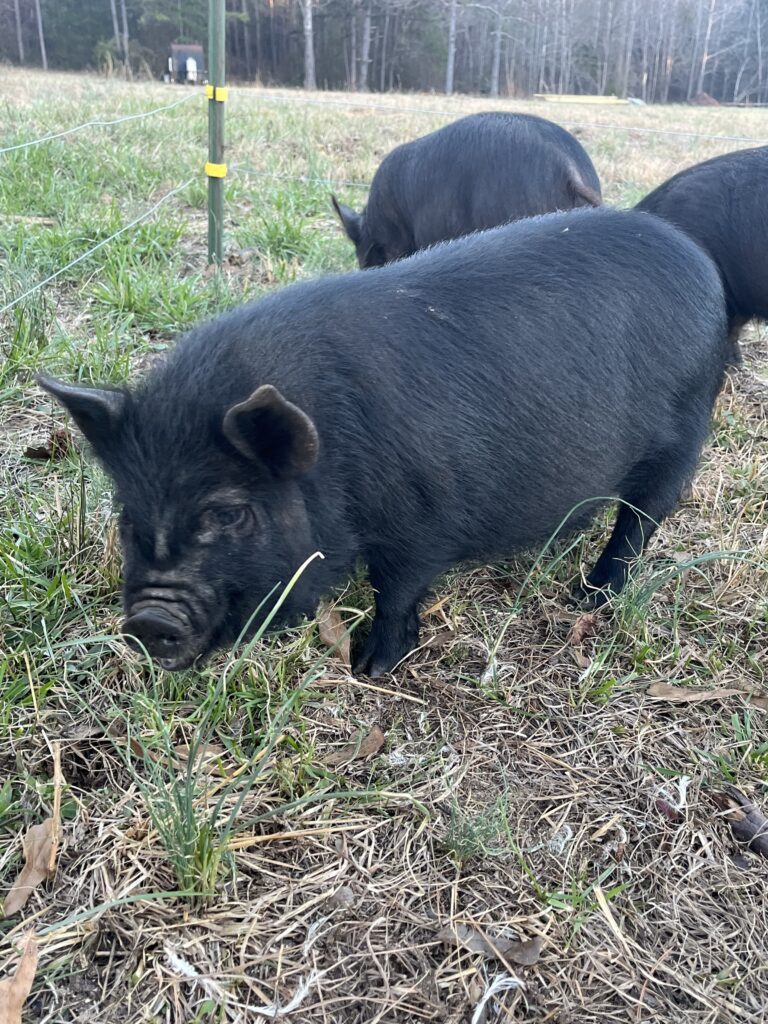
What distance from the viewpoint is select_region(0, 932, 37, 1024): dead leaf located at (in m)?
1.82

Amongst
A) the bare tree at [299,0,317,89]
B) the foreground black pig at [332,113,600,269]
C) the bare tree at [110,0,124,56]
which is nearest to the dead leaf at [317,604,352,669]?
the foreground black pig at [332,113,600,269]

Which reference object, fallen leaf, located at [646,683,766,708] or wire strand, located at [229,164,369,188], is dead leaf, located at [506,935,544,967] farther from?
wire strand, located at [229,164,369,188]

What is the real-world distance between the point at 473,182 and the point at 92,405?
368 centimetres

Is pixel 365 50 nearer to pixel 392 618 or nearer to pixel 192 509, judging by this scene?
pixel 392 618

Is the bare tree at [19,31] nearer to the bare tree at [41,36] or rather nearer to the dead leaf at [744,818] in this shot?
the bare tree at [41,36]

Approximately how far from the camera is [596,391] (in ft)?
9.61

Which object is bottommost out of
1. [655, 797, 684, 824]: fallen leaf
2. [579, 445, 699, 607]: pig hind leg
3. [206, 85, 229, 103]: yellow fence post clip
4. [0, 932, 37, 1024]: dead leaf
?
[655, 797, 684, 824]: fallen leaf

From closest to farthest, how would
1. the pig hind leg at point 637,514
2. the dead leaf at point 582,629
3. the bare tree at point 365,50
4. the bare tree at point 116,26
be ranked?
the dead leaf at point 582,629 → the pig hind leg at point 637,514 → the bare tree at point 116,26 → the bare tree at point 365,50

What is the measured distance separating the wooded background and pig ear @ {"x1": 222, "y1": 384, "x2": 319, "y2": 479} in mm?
29631

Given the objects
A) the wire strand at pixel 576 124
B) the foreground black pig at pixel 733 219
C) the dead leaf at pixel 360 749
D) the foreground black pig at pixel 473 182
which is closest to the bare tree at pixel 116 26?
the wire strand at pixel 576 124

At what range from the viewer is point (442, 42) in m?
38.9

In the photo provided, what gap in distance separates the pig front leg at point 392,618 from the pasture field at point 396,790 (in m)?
0.08

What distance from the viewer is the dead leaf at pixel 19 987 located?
1.82 meters

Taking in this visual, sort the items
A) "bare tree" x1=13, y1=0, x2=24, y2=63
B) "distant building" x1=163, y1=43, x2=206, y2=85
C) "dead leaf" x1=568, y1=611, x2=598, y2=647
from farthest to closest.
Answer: "bare tree" x1=13, y1=0, x2=24, y2=63 → "distant building" x1=163, y1=43, x2=206, y2=85 → "dead leaf" x1=568, y1=611, x2=598, y2=647
